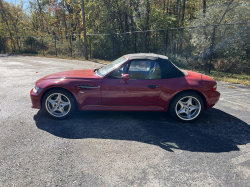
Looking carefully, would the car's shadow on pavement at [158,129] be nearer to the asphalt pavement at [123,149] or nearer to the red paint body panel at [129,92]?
the asphalt pavement at [123,149]

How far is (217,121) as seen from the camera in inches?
171

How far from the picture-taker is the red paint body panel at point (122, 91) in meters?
4.12

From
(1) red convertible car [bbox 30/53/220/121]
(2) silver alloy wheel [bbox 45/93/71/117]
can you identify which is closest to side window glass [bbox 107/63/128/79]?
(1) red convertible car [bbox 30/53/220/121]

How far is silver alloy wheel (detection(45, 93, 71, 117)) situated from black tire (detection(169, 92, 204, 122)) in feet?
7.81

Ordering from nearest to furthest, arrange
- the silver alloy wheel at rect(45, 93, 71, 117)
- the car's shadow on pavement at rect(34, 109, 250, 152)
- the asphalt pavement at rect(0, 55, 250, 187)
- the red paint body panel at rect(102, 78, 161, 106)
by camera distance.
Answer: the asphalt pavement at rect(0, 55, 250, 187) → the car's shadow on pavement at rect(34, 109, 250, 152) → the red paint body panel at rect(102, 78, 161, 106) → the silver alloy wheel at rect(45, 93, 71, 117)

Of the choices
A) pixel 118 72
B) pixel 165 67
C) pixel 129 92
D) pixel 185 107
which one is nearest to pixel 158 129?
pixel 185 107

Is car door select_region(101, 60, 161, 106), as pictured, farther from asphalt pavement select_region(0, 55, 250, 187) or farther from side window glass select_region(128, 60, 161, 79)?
asphalt pavement select_region(0, 55, 250, 187)

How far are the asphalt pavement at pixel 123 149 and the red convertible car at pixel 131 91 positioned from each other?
323 mm

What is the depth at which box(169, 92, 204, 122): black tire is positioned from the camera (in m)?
4.19

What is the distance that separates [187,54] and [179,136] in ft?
37.5

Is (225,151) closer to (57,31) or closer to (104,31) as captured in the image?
(104,31)

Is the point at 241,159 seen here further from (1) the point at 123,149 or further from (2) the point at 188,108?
(1) the point at 123,149

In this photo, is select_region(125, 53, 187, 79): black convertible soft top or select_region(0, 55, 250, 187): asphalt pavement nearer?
select_region(0, 55, 250, 187): asphalt pavement

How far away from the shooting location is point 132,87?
4105 millimetres
